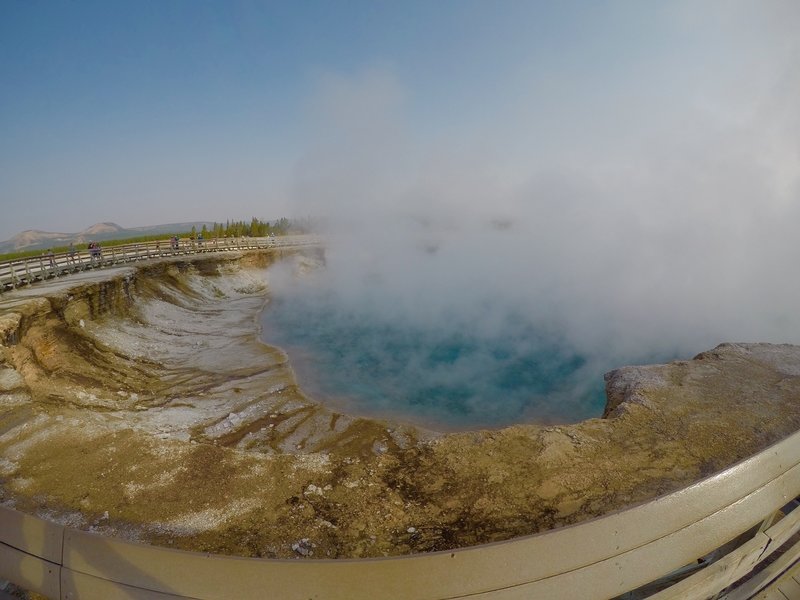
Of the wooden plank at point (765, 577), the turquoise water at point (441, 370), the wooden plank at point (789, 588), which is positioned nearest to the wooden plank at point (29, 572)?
the wooden plank at point (765, 577)

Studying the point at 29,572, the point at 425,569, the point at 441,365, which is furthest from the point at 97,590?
the point at 441,365

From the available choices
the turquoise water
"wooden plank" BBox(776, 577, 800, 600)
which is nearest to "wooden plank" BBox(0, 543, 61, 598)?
"wooden plank" BBox(776, 577, 800, 600)

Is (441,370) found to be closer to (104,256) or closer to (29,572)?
(29,572)

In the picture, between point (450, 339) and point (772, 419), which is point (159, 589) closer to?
point (772, 419)

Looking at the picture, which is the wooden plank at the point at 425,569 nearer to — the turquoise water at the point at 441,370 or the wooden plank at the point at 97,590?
the wooden plank at the point at 97,590

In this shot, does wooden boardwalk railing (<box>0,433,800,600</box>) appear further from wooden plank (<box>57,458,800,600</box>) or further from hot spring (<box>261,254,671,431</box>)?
hot spring (<box>261,254,671,431</box>)

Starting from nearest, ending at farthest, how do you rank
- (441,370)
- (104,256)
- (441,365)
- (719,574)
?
(719,574) < (441,370) < (441,365) < (104,256)

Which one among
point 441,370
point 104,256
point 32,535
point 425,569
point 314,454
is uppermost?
point 104,256
